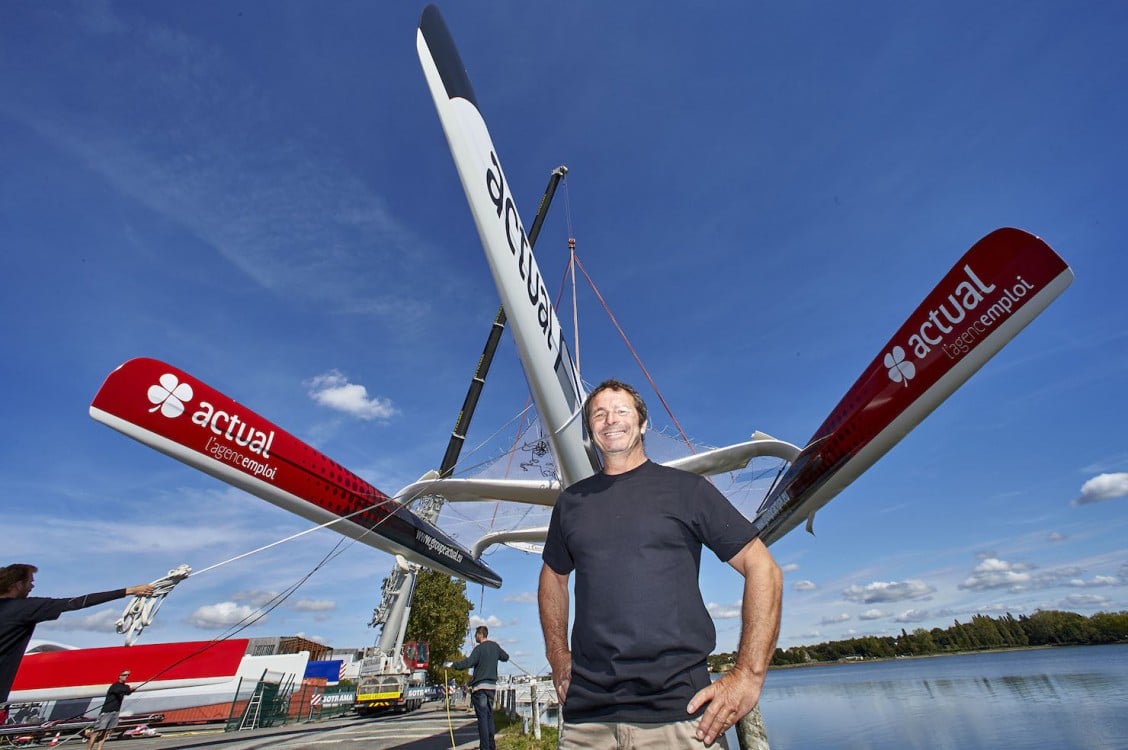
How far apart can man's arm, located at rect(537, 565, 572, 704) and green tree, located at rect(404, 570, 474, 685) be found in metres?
27.4

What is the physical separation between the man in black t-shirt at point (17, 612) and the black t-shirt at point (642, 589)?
352cm

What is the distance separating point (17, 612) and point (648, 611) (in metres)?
3.82

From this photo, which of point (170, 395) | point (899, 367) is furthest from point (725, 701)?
point (170, 395)

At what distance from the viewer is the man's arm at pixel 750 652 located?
133 cm

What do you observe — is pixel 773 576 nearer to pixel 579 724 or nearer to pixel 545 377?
pixel 579 724

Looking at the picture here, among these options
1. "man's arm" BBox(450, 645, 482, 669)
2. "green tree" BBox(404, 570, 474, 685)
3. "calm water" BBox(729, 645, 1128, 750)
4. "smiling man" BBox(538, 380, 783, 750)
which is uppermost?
"green tree" BBox(404, 570, 474, 685)

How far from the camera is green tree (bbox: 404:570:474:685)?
90.7ft

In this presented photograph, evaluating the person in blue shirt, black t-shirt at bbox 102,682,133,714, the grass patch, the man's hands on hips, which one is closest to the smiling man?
the man's hands on hips

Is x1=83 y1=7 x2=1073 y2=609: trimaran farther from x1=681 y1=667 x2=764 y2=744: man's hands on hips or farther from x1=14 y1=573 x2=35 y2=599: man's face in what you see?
x1=681 y1=667 x2=764 y2=744: man's hands on hips

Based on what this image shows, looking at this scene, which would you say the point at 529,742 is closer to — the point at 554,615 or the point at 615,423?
the point at 554,615

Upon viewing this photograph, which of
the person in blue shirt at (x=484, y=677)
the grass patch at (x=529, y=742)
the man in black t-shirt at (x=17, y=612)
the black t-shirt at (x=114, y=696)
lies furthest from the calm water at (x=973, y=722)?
the man in black t-shirt at (x=17, y=612)

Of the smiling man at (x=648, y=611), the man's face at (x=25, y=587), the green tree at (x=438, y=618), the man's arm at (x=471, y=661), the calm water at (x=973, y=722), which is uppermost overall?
the green tree at (x=438, y=618)

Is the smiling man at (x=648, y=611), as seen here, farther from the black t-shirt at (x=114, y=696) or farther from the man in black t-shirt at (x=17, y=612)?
the black t-shirt at (x=114, y=696)

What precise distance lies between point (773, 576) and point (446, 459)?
15160mm
